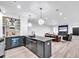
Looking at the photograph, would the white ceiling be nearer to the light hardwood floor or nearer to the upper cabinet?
the upper cabinet

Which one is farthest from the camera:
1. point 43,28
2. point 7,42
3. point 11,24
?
point 43,28

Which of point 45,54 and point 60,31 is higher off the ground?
point 60,31

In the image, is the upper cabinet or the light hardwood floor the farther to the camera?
the upper cabinet

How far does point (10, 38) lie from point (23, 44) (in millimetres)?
1405

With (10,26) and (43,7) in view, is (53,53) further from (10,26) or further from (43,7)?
(10,26)

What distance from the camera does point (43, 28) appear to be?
1928 centimetres

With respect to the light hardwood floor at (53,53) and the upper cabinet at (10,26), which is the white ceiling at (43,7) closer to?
the upper cabinet at (10,26)

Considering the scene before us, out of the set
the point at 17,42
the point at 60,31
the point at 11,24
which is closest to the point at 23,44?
the point at 17,42

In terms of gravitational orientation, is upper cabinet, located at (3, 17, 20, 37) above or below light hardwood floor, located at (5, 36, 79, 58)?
above

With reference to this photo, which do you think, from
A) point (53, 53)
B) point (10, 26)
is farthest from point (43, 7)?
point (53, 53)

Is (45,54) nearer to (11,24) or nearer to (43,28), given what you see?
(11,24)

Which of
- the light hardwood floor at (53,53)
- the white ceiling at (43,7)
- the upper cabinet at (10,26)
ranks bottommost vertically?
the light hardwood floor at (53,53)

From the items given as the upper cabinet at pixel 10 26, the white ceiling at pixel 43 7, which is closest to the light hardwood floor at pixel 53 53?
the upper cabinet at pixel 10 26

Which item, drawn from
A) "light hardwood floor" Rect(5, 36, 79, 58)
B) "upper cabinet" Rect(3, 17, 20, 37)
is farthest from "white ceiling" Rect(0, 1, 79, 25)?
"light hardwood floor" Rect(5, 36, 79, 58)
